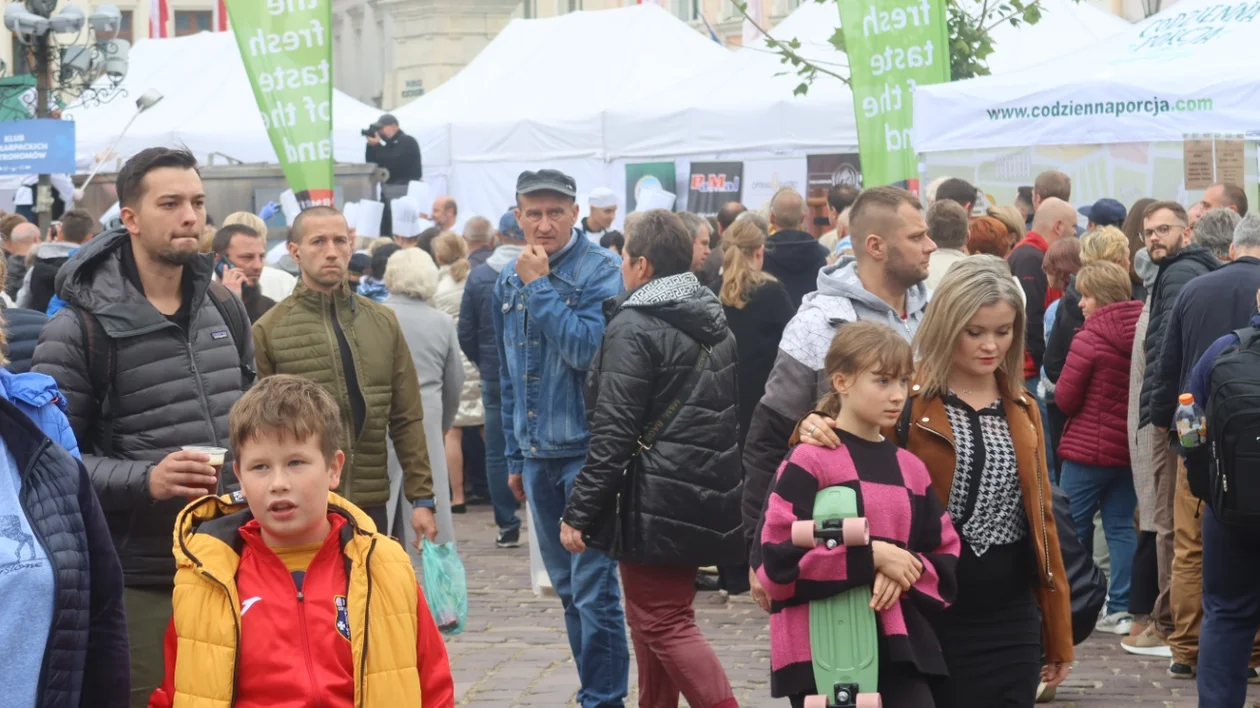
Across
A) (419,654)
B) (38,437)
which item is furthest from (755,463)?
(38,437)

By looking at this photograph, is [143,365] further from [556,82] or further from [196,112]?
[196,112]

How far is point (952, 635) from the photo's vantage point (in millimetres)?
4793

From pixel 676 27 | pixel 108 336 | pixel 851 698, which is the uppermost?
pixel 676 27

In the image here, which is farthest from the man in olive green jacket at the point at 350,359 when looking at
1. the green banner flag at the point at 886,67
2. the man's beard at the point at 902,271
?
the green banner flag at the point at 886,67

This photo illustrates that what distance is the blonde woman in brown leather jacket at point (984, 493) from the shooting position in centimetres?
476

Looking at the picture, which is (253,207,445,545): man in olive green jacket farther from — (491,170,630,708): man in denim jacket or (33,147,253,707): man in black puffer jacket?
(33,147,253,707): man in black puffer jacket

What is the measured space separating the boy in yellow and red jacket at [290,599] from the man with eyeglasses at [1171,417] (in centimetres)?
457

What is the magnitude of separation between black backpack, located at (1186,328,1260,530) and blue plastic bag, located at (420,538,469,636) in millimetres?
2720

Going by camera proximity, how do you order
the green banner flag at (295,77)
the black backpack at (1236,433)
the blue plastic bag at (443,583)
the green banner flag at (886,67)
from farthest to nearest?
the green banner flag at (295,77) < the green banner flag at (886,67) < the blue plastic bag at (443,583) < the black backpack at (1236,433)

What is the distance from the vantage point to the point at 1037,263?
10.2 m

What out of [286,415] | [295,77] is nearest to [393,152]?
[295,77]

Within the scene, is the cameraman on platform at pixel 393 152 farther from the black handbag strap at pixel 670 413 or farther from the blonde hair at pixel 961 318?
the blonde hair at pixel 961 318

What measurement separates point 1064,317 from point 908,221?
403 cm

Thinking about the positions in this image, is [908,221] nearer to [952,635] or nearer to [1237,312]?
[952,635]
